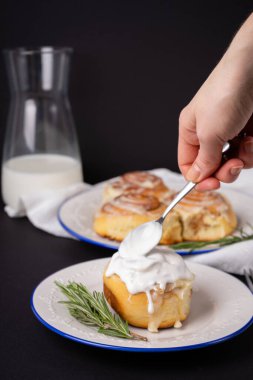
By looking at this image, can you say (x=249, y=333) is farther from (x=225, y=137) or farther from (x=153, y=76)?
(x=153, y=76)

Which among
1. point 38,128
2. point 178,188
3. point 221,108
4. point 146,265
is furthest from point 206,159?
point 38,128

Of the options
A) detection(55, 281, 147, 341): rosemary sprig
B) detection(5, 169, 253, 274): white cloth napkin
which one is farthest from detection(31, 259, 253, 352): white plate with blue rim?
detection(5, 169, 253, 274): white cloth napkin

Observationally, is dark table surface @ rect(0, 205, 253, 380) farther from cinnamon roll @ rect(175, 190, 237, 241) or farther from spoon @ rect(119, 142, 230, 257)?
cinnamon roll @ rect(175, 190, 237, 241)

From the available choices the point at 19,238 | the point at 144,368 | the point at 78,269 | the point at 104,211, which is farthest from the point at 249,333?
the point at 19,238

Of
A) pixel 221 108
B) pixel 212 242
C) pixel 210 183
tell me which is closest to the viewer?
pixel 221 108

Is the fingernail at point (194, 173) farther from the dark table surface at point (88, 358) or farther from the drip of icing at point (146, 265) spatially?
the dark table surface at point (88, 358)

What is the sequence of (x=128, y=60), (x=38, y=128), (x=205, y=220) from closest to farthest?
(x=205, y=220), (x=38, y=128), (x=128, y=60)

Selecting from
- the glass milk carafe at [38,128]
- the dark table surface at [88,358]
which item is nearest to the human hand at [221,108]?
the dark table surface at [88,358]

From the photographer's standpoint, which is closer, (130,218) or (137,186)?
(130,218)

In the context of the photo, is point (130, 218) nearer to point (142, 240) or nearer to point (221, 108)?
point (142, 240)
